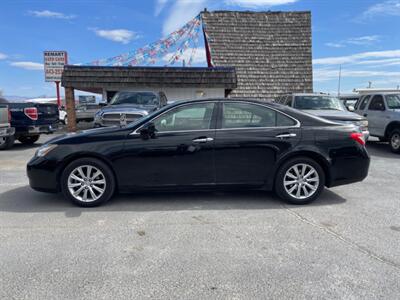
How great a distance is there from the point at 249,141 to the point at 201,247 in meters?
1.86

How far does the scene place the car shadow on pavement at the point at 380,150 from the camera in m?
9.35

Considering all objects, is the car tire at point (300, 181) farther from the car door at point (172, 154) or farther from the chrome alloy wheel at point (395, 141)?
the chrome alloy wheel at point (395, 141)

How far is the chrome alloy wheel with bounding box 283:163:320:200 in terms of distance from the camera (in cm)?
482

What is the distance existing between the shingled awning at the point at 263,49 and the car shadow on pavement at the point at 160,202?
43.2 ft

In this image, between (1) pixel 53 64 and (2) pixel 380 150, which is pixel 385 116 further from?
(1) pixel 53 64

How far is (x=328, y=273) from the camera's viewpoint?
2957 mm

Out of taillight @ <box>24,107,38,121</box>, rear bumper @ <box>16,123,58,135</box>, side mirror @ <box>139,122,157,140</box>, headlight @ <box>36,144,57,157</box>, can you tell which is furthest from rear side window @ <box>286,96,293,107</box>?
taillight @ <box>24,107,38,121</box>

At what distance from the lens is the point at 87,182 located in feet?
15.3

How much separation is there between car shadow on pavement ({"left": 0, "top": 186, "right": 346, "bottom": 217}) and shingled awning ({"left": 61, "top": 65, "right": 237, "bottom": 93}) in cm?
1019

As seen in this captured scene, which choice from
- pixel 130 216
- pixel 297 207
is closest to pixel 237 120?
pixel 297 207

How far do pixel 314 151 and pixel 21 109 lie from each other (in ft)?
31.7

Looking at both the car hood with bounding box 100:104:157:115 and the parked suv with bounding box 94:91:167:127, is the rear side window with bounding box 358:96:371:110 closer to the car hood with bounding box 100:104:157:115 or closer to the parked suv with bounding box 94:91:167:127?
the parked suv with bounding box 94:91:167:127

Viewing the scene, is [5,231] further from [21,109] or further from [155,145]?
[21,109]

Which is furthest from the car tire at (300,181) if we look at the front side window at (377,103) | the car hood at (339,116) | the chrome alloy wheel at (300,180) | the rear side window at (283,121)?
the front side window at (377,103)
